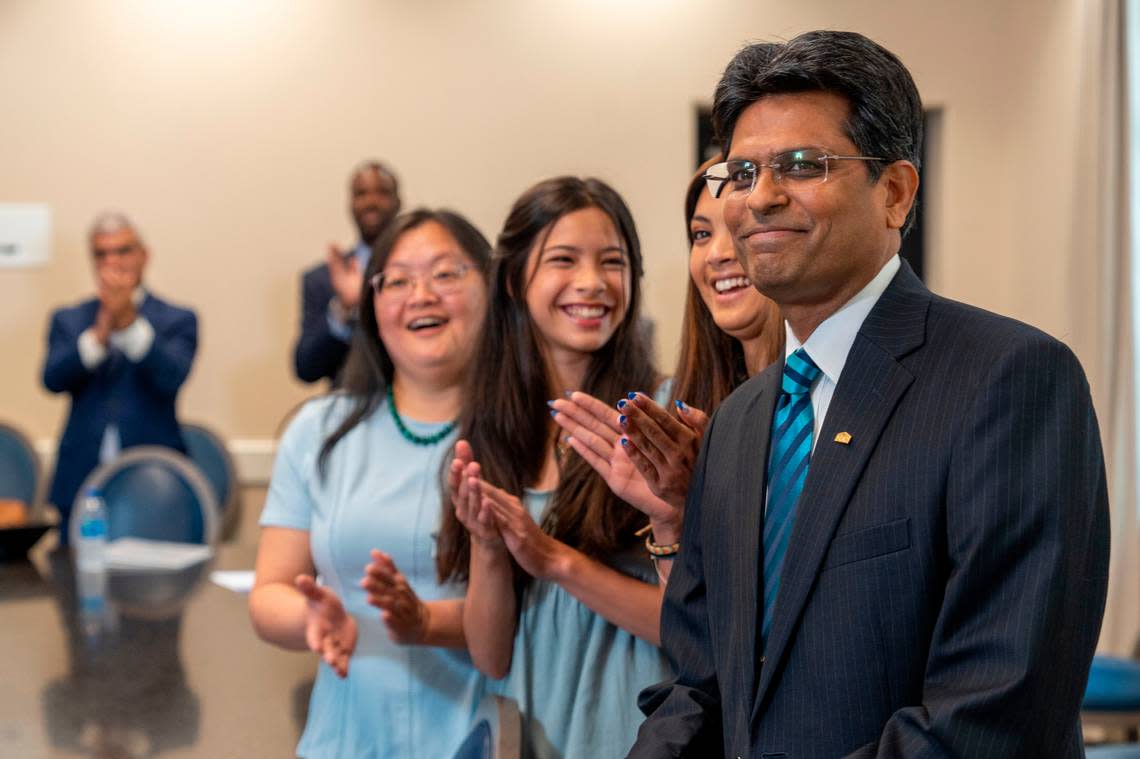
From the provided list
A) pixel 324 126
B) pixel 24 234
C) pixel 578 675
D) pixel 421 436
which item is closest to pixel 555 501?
pixel 578 675

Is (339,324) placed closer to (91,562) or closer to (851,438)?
(91,562)

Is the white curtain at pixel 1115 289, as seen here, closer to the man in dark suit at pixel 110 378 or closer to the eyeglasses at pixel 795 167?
the man in dark suit at pixel 110 378

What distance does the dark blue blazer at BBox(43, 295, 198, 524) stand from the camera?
16.2ft

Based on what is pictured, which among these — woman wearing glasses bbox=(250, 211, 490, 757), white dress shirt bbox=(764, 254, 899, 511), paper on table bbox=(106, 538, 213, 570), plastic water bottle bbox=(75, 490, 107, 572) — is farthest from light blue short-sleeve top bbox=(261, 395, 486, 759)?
paper on table bbox=(106, 538, 213, 570)

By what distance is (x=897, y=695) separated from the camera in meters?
1.24

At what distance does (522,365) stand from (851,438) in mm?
1054

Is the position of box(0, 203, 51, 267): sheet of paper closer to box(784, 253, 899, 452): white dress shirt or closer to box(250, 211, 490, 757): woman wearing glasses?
box(250, 211, 490, 757): woman wearing glasses

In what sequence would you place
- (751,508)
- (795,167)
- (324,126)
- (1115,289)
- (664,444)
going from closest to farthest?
(795,167) → (751,508) → (664,444) → (1115,289) → (324,126)

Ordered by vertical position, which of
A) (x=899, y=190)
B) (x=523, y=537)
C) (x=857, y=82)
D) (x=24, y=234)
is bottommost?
(x=523, y=537)

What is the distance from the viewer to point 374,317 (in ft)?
8.39

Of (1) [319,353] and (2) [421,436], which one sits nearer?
(2) [421,436]

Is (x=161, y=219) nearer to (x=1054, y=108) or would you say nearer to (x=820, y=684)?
(x=1054, y=108)

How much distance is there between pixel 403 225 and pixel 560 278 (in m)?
0.50

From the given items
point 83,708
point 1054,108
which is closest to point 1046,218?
point 1054,108
